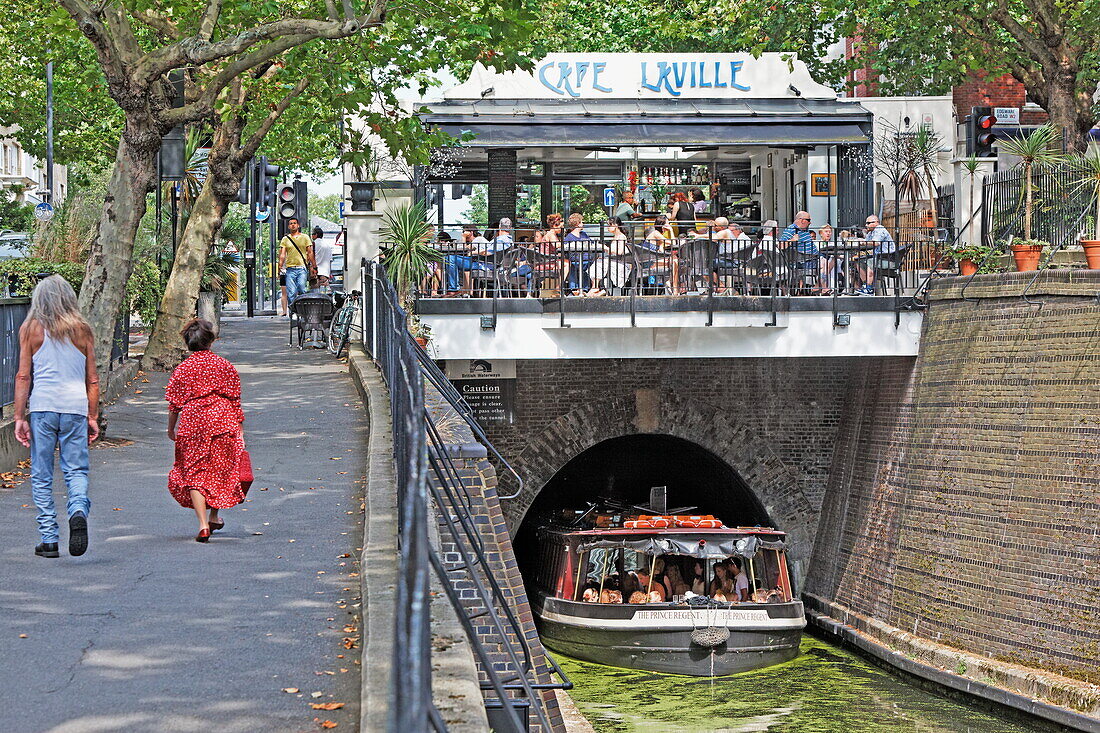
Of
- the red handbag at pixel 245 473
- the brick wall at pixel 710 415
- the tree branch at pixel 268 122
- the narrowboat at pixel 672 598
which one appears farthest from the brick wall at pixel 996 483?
the red handbag at pixel 245 473

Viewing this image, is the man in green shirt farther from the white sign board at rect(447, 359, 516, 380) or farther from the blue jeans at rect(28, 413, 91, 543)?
the blue jeans at rect(28, 413, 91, 543)

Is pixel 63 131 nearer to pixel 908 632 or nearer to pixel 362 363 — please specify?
pixel 362 363

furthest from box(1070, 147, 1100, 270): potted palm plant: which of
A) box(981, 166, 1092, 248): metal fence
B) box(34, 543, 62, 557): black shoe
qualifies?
box(34, 543, 62, 557): black shoe

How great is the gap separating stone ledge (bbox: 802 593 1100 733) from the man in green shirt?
1147 cm

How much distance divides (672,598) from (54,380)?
15.1 m

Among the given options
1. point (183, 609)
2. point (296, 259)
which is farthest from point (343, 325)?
point (183, 609)

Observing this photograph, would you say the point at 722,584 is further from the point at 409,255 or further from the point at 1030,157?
the point at 1030,157

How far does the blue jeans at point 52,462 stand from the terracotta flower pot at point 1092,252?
1256 centimetres

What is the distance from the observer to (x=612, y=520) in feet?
77.5

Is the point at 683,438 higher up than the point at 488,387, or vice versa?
the point at 488,387

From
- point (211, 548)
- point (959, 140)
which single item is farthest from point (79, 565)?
point (959, 140)

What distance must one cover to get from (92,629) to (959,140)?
83.6 ft

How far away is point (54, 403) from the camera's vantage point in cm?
826

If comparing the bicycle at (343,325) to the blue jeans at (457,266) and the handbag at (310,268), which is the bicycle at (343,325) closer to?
the handbag at (310,268)
